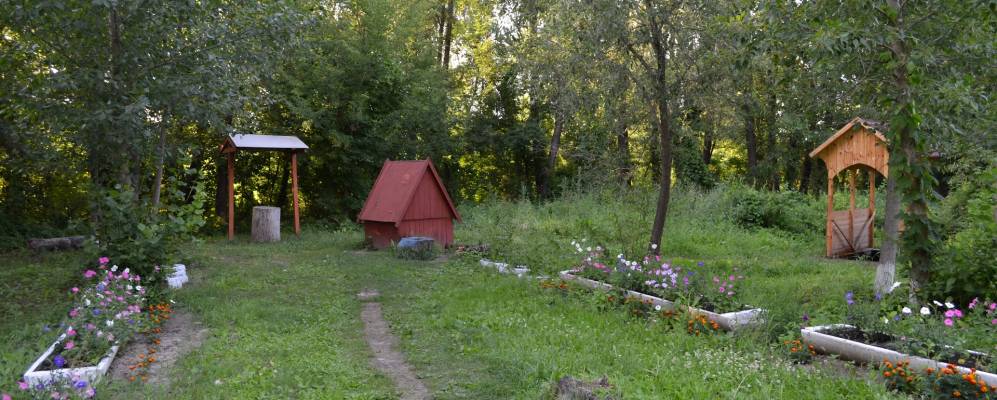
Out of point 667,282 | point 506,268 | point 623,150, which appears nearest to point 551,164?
point 623,150

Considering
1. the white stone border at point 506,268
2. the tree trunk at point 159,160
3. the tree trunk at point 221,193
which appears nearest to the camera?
the tree trunk at point 159,160

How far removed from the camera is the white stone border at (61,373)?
4.74 meters

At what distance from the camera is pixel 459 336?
6527 mm

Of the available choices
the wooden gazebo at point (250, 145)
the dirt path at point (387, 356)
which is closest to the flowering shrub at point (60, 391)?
the dirt path at point (387, 356)

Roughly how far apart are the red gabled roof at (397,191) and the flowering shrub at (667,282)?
5627 millimetres

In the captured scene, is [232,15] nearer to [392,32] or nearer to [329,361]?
[329,361]

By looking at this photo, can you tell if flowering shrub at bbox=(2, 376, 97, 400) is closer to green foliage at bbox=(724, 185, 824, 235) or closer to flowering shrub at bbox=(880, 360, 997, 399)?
flowering shrub at bbox=(880, 360, 997, 399)

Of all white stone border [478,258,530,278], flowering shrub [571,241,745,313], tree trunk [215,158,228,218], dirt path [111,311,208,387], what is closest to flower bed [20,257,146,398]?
dirt path [111,311,208,387]

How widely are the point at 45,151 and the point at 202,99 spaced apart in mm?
4823

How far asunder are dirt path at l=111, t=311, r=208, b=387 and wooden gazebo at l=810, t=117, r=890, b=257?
11.0 m

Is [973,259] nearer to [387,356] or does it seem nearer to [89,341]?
[387,356]

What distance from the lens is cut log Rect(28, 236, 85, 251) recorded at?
13.7 m

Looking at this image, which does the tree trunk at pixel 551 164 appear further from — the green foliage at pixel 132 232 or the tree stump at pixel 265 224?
the green foliage at pixel 132 232

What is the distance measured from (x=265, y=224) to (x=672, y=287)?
11.2 metres
